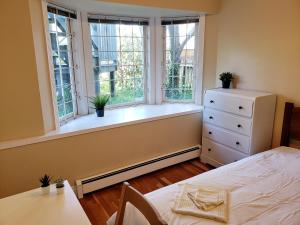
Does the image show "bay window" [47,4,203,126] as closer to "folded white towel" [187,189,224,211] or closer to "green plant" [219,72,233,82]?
"green plant" [219,72,233,82]

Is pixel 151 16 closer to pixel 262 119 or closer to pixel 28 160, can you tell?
pixel 262 119

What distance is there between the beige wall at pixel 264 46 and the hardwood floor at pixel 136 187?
1.09m

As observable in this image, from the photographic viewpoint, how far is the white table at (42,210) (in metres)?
1.27

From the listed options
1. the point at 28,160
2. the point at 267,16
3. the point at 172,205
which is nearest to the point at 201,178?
the point at 172,205

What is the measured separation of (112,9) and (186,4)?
871mm

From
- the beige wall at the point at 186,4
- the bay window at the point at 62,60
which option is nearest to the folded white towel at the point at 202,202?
the bay window at the point at 62,60

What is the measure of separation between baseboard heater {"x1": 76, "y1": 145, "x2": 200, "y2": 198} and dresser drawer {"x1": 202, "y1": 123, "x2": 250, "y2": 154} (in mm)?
356

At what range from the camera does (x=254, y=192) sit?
1610mm

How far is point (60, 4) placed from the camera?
2293mm

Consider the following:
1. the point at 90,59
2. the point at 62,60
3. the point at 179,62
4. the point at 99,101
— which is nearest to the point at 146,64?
the point at 179,62

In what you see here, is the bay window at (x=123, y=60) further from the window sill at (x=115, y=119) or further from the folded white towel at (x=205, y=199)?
the folded white towel at (x=205, y=199)

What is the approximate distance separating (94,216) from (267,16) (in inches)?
107

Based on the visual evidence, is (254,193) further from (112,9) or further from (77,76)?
(112,9)

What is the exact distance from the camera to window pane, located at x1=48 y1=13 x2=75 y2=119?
2.34m
